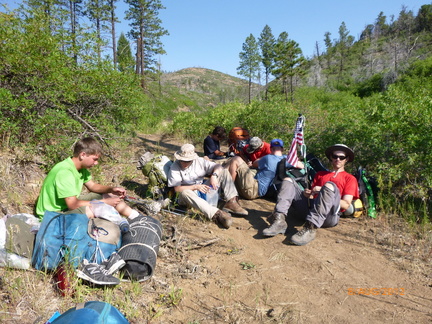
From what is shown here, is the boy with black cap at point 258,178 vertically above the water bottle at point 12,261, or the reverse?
the boy with black cap at point 258,178

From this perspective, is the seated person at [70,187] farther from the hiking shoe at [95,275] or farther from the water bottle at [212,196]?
the water bottle at [212,196]

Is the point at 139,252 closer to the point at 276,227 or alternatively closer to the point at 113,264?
the point at 113,264

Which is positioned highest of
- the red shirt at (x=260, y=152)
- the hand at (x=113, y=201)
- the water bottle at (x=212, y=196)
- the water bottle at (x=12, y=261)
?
the red shirt at (x=260, y=152)

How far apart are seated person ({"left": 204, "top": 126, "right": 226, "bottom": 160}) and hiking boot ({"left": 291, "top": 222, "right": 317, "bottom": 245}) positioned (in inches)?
116

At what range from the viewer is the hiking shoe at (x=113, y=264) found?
105 inches

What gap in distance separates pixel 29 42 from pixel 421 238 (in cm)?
590

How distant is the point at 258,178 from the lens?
4.82 meters

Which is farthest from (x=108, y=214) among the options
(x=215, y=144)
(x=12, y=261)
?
(x=215, y=144)

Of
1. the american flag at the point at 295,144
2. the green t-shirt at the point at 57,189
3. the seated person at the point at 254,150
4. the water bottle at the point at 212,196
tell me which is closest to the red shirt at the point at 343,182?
the american flag at the point at 295,144

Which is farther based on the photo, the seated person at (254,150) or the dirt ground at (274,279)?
the seated person at (254,150)

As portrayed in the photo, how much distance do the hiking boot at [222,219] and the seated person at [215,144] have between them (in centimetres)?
241

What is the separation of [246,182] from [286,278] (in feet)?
6.34

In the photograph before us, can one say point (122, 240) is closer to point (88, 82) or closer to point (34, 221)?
point (34, 221)

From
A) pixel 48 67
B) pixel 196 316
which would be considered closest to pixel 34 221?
pixel 196 316
